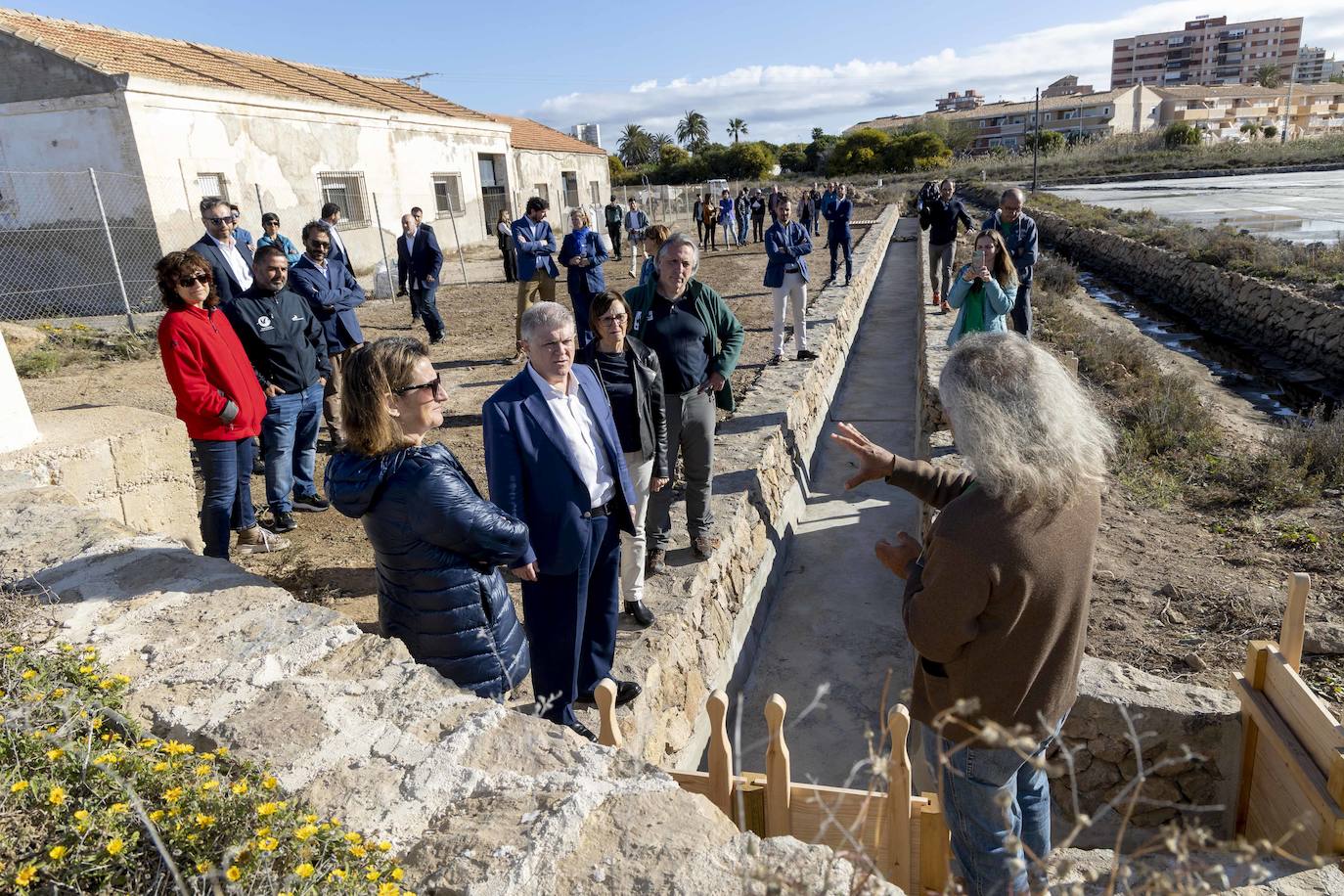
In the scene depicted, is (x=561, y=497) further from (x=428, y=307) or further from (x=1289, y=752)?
(x=428, y=307)

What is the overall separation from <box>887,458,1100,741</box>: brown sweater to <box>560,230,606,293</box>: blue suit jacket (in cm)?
621

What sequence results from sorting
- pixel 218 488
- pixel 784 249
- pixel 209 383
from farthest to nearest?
pixel 784 249, pixel 218 488, pixel 209 383

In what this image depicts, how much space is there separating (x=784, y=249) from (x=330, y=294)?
14.2ft

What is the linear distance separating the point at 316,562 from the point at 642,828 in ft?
12.3

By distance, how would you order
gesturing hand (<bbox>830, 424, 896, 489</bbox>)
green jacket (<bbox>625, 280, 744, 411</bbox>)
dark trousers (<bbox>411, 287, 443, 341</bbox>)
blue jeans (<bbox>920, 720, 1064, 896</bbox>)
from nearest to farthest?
1. blue jeans (<bbox>920, 720, 1064, 896</bbox>)
2. gesturing hand (<bbox>830, 424, 896, 489</bbox>)
3. green jacket (<bbox>625, 280, 744, 411</bbox>)
4. dark trousers (<bbox>411, 287, 443, 341</bbox>)

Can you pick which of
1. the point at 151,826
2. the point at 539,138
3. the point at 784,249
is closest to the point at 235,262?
the point at 784,249

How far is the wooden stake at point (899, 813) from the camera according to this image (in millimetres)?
2391

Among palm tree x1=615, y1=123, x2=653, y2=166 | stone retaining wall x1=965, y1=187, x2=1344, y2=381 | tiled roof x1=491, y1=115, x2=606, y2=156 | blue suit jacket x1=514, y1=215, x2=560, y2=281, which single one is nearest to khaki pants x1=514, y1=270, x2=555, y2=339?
blue suit jacket x1=514, y1=215, x2=560, y2=281

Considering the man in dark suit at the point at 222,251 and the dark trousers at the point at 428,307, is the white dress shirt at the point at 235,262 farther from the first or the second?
the dark trousers at the point at 428,307

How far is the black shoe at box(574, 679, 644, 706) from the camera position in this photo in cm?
328

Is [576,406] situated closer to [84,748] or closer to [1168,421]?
[84,748]

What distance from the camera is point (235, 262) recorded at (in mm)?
5887

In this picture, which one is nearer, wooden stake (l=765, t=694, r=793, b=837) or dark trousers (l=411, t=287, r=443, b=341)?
wooden stake (l=765, t=694, r=793, b=837)

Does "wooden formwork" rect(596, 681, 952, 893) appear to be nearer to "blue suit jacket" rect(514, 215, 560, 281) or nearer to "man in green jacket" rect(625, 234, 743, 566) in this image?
"man in green jacket" rect(625, 234, 743, 566)
